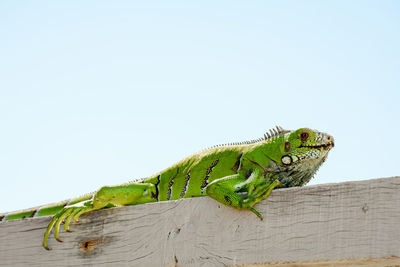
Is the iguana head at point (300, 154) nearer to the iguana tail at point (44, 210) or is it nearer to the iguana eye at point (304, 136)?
the iguana eye at point (304, 136)

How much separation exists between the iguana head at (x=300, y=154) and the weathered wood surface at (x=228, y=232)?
1.37 m

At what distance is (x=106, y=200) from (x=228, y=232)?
5.57 ft

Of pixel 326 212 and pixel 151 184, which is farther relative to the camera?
pixel 151 184

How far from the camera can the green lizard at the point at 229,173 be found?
562cm

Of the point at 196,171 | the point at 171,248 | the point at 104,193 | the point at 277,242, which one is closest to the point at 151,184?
the point at 196,171

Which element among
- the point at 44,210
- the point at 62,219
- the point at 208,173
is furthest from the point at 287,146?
the point at 44,210

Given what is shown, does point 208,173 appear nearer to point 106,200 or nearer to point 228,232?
point 106,200

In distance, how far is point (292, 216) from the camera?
14.5 ft

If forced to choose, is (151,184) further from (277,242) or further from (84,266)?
(277,242)

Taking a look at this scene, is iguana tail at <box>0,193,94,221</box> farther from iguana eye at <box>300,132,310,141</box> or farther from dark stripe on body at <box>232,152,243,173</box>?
iguana eye at <box>300,132,310,141</box>

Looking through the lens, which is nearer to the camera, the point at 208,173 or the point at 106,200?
the point at 106,200

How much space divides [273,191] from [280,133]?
6.08 feet

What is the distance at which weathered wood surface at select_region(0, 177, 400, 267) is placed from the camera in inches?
161

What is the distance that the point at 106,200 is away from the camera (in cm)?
603
